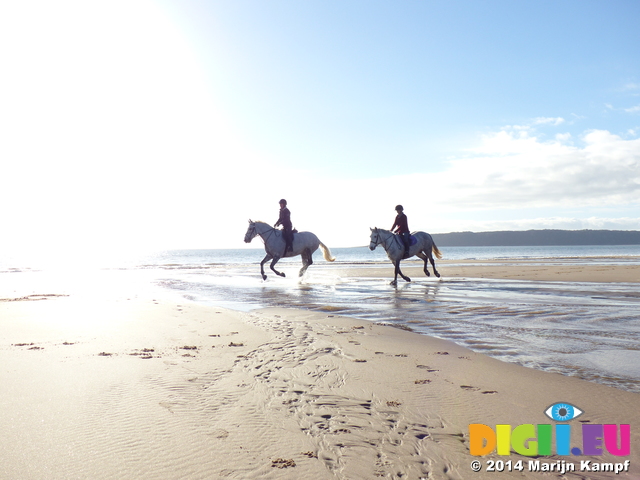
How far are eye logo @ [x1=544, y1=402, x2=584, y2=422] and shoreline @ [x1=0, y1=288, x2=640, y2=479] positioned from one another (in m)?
0.07

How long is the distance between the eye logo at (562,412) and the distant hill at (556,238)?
547 feet

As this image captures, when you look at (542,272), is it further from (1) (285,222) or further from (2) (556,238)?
(2) (556,238)

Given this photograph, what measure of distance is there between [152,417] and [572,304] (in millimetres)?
10094

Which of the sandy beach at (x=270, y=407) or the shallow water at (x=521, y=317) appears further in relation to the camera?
the shallow water at (x=521, y=317)

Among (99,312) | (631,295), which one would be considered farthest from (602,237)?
(99,312)

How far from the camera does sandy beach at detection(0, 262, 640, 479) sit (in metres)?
2.46

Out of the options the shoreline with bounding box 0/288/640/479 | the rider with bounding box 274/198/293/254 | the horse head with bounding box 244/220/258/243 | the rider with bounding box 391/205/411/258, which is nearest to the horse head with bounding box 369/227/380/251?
the rider with bounding box 391/205/411/258

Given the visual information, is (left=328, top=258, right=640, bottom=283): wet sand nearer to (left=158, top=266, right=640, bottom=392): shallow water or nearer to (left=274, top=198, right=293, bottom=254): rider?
(left=158, top=266, right=640, bottom=392): shallow water

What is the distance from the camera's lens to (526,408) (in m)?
3.39

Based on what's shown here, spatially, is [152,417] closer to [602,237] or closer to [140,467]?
[140,467]

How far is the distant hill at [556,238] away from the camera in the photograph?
14750 cm

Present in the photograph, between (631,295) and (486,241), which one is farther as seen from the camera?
(486,241)

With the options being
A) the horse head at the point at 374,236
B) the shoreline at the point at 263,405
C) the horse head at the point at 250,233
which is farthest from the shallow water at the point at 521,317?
the horse head at the point at 250,233

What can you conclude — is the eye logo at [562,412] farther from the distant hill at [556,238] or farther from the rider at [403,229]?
the distant hill at [556,238]
